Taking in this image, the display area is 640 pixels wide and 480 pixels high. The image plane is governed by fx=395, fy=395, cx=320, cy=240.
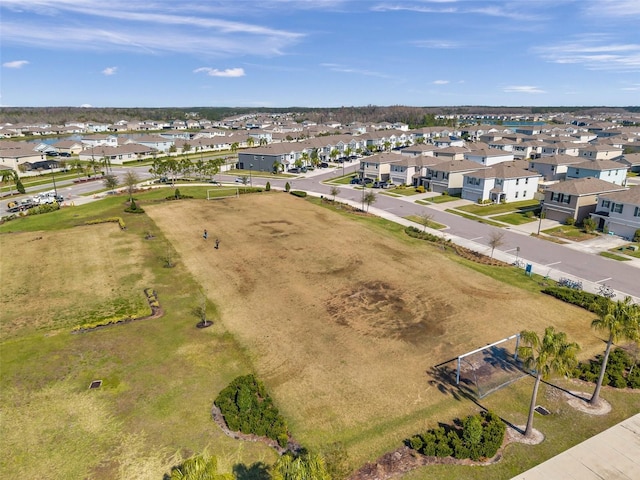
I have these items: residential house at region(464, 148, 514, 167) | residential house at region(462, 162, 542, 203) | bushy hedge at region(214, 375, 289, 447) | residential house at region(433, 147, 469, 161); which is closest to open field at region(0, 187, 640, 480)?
bushy hedge at region(214, 375, 289, 447)

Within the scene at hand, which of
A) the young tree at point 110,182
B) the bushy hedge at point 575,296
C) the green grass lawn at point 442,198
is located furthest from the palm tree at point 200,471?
the young tree at point 110,182

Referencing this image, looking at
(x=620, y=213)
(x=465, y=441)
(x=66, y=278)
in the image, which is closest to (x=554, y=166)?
(x=620, y=213)

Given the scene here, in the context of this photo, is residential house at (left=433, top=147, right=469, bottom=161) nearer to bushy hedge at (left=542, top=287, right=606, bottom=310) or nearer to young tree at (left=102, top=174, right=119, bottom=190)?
bushy hedge at (left=542, top=287, right=606, bottom=310)

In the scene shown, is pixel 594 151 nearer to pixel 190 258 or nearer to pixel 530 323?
pixel 530 323

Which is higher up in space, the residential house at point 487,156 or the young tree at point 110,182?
the residential house at point 487,156

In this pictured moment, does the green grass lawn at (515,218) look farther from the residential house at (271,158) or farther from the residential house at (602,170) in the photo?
the residential house at (271,158)

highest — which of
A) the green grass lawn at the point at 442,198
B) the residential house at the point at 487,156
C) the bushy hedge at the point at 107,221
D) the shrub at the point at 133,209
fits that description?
the residential house at the point at 487,156
